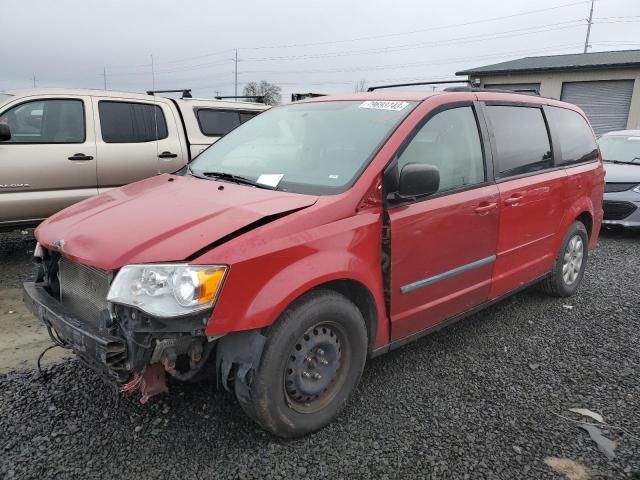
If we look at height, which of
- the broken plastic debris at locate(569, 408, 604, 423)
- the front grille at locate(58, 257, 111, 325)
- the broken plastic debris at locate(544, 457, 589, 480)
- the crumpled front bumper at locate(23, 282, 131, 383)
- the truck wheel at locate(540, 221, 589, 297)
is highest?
the front grille at locate(58, 257, 111, 325)

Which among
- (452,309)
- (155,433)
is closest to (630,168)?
(452,309)

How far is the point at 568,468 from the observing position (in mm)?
2510

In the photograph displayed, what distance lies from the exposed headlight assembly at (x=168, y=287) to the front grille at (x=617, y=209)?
7346 mm

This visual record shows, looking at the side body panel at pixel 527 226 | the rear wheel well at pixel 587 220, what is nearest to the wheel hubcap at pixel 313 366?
the side body panel at pixel 527 226

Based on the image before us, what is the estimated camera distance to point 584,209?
477 cm

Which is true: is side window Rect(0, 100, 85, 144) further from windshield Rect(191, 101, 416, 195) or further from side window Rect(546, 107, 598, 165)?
side window Rect(546, 107, 598, 165)

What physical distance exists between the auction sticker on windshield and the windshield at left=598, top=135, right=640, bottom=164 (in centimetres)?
686

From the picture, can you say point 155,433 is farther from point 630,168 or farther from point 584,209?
point 630,168

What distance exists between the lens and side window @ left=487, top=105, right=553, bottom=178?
373 centimetres

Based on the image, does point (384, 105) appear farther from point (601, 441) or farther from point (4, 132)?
point (4, 132)

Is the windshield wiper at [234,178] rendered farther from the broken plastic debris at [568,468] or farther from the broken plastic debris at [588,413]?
the broken plastic debris at [588,413]

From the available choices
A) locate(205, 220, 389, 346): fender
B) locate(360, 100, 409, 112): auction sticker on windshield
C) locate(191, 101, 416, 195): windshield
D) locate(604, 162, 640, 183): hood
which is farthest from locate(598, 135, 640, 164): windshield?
locate(205, 220, 389, 346): fender

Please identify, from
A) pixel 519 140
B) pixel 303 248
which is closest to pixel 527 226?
pixel 519 140

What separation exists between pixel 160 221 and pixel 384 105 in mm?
1612
